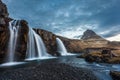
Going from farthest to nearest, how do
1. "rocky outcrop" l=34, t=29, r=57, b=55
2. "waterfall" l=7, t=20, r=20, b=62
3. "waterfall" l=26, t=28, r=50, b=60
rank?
"rocky outcrop" l=34, t=29, r=57, b=55
"waterfall" l=26, t=28, r=50, b=60
"waterfall" l=7, t=20, r=20, b=62

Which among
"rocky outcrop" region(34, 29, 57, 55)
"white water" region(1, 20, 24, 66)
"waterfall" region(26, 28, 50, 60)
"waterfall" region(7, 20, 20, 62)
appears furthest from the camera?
"rocky outcrop" region(34, 29, 57, 55)

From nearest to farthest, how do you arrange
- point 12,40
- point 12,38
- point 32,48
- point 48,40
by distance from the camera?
point 12,40 < point 12,38 < point 32,48 < point 48,40

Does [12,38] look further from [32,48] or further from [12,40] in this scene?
[32,48]

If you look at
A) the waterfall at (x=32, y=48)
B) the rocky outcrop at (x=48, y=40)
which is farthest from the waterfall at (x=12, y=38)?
the rocky outcrop at (x=48, y=40)

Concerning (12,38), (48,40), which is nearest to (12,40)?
(12,38)

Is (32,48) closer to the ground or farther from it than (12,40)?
closer to the ground

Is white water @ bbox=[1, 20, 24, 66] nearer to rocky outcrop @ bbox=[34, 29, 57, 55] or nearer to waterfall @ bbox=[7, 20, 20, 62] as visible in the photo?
waterfall @ bbox=[7, 20, 20, 62]

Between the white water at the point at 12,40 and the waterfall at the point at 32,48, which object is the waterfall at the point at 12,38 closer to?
the white water at the point at 12,40

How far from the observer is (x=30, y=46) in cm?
7075

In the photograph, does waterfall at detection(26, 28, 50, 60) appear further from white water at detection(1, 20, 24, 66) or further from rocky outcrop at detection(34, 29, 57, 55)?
rocky outcrop at detection(34, 29, 57, 55)

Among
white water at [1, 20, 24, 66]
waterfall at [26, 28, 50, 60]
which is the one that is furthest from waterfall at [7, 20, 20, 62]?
waterfall at [26, 28, 50, 60]

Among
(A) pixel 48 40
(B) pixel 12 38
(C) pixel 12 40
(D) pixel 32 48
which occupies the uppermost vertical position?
(A) pixel 48 40

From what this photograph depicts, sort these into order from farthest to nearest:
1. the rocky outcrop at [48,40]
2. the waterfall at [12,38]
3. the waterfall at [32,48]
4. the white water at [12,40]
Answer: the rocky outcrop at [48,40] → the waterfall at [32,48] → the waterfall at [12,38] → the white water at [12,40]

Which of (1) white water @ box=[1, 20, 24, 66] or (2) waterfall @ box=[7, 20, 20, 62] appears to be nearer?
(1) white water @ box=[1, 20, 24, 66]
